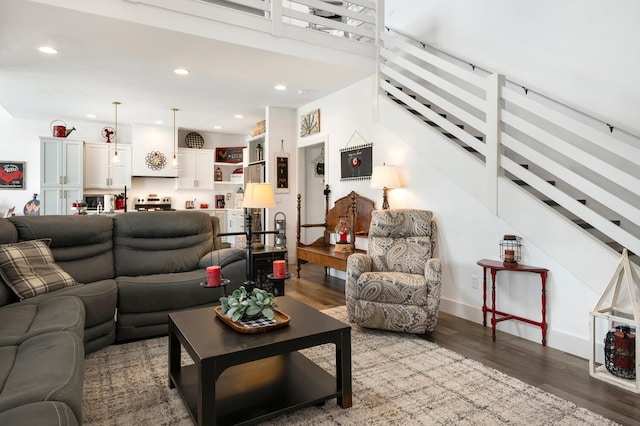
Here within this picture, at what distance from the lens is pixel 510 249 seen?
3.28 meters

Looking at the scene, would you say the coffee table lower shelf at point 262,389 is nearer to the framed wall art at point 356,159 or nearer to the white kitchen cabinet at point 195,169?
the framed wall art at point 356,159

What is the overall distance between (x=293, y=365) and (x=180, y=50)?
3.23 meters

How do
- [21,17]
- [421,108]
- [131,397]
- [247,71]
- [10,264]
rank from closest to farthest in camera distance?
[131,397] → [10,264] → [21,17] → [421,108] → [247,71]

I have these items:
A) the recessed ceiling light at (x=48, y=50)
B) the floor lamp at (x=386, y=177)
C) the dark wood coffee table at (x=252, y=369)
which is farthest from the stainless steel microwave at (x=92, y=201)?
the dark wood coffee table at (x=252, y=369)

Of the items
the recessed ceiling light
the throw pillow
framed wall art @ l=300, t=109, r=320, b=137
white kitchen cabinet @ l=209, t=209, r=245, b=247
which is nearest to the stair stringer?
framed wall art @ l=300, t=109, r=320, b=137

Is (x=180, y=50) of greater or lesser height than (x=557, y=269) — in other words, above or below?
above

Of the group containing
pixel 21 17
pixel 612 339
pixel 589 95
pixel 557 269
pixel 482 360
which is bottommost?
pixel 482 360

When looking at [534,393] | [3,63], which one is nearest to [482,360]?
[534,393]

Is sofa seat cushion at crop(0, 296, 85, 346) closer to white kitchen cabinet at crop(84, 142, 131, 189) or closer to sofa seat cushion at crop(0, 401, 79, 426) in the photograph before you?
sofa seat cushion at crop(0, 401, 79, 426)

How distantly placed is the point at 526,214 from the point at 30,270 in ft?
12.4

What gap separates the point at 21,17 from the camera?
3182 mm

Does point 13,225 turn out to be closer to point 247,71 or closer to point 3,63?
point 3,63

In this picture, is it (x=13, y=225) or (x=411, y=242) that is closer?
(x=13, y=225)

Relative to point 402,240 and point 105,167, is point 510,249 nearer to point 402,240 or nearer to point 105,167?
point 402,240
